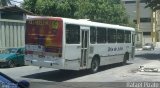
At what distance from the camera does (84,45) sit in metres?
19.3

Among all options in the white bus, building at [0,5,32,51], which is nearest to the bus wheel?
the white bus

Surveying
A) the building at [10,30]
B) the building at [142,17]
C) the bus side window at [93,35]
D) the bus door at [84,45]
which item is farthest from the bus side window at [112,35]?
the building at [142,17]

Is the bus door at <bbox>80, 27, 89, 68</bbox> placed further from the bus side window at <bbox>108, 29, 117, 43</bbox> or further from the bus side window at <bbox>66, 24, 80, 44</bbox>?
the bus side window at <bbox>108, 29, 117, 43</bbox>

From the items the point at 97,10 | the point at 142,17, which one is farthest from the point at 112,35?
the point at 142,17

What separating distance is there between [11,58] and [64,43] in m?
7.17

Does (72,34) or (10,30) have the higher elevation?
(10,30)

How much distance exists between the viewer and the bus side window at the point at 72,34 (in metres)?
17.7

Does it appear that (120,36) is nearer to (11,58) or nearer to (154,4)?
(11,58)

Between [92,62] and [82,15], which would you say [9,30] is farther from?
[82,15]

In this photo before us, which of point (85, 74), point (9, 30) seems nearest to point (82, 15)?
point (9, 30)

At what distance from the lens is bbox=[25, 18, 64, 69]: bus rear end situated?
17359mm

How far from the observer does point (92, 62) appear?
20406 mm

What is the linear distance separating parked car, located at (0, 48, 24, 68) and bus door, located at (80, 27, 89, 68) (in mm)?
5866

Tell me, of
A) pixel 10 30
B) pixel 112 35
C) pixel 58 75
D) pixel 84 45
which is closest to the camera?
pixel 84 45
